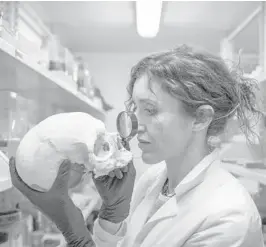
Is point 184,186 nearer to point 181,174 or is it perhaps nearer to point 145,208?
point 181,174

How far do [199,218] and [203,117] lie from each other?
0.39 metres

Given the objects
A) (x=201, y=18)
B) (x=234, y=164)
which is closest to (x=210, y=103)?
(x=234, y=164)

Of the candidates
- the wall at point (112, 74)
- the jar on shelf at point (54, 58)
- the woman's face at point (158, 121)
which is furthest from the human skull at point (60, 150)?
the wall at point (112, 74)

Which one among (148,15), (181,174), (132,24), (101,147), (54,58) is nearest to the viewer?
(101,147)

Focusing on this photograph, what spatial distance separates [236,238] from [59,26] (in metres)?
3.34

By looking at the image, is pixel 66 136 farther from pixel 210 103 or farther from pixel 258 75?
pixel 258 75

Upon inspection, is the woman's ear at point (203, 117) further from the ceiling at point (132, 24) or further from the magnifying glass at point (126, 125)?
the ceiling at point (132, 24)

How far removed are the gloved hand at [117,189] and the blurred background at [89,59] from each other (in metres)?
0.35

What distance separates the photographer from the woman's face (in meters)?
1.29

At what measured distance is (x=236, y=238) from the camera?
1.11 meters

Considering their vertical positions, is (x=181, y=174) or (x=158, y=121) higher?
(x=158, y=121)

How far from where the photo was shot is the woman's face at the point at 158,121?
4.22 feet

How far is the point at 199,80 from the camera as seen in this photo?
130 centimetres

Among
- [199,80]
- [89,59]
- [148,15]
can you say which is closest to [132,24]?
[89,59]
